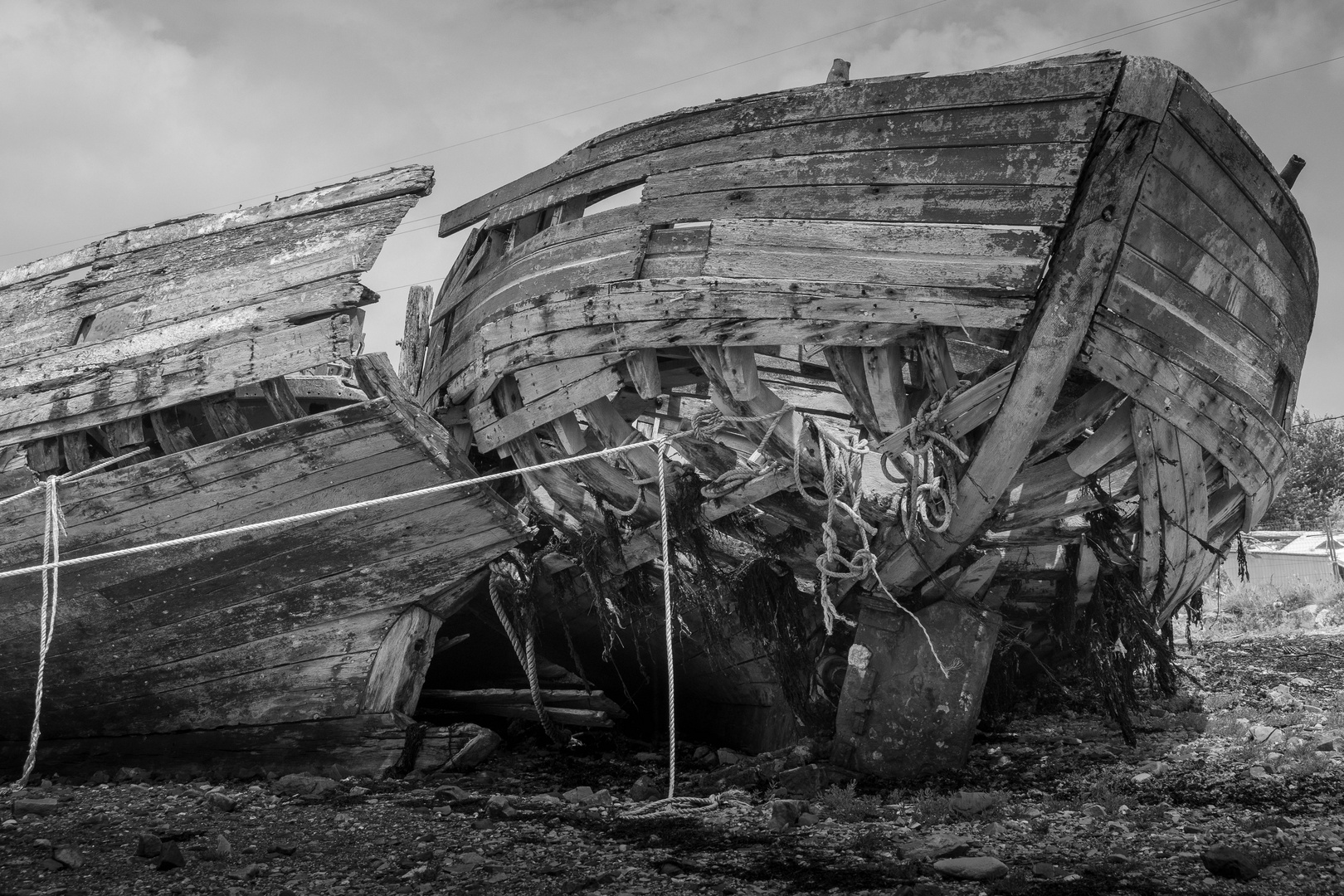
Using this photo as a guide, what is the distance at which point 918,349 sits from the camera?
13.7 feet

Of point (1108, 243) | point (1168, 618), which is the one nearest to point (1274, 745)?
point (1168, 618)

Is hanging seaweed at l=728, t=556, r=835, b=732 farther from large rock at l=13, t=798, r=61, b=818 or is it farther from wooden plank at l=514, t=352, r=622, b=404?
large rock at l=13, t=798, r=61, b=818

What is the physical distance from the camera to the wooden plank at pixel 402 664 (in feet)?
16.9

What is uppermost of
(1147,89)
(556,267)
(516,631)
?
(1147,89)

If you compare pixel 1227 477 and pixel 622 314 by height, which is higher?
pixel 622 314

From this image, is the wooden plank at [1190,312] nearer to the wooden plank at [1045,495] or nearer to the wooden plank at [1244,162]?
the wooden plank at [1244,162]

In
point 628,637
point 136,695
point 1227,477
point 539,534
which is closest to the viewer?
point 1227,477

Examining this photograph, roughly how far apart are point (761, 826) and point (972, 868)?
95 centimetres

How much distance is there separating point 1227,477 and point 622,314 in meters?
2.65

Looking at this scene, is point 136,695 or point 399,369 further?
point 399,369

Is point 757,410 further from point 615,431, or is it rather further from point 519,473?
point 519,473

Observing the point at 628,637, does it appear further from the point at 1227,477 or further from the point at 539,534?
the point at 1227,477

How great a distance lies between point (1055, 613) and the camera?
5254 millimetres

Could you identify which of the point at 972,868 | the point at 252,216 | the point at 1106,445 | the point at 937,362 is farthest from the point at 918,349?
the point at 252,216
